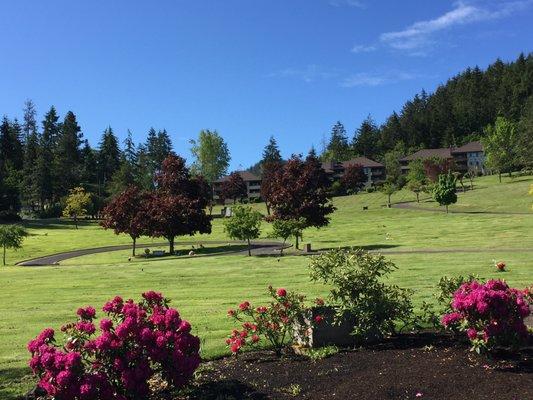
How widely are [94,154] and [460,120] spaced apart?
4719 inches

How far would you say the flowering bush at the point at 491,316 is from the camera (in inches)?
313

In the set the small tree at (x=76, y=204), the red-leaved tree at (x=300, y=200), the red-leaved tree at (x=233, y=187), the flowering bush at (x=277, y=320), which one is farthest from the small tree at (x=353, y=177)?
the flowering bush at (x=277, y=320)

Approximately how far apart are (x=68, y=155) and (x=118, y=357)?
14160 cm

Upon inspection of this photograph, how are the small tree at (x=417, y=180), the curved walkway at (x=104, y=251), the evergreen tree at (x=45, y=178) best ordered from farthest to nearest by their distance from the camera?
the evergreen tree at (x=45, y=178) → the small tree at (x=417, y=180) → the curved walkway at (x=104, y=251)

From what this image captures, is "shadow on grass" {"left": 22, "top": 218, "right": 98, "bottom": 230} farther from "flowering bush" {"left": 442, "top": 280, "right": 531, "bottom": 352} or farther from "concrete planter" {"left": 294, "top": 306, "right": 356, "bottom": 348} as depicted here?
"flowering bush" {"left": 442, "top": 280, "right": 531, "bottom": 352}

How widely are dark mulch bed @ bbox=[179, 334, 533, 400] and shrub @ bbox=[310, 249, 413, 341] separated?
0.43 m

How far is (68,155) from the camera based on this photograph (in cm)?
13788

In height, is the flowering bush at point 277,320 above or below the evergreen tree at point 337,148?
below

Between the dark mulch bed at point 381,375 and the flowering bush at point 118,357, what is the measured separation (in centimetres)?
93

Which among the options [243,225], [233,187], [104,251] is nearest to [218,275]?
[243,225]

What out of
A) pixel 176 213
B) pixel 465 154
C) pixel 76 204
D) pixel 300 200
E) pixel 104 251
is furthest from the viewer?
pixel 465 154

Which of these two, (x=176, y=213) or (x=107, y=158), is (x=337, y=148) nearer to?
(x=107, y=158)

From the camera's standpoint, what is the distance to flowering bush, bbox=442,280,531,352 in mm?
7952

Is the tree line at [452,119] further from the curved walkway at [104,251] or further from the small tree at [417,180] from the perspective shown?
the curved walkway at [104,251]
